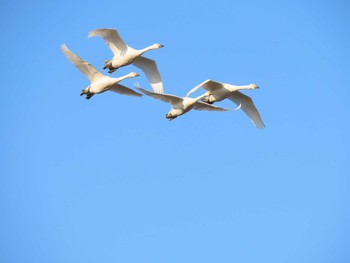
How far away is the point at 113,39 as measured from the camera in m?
52.3

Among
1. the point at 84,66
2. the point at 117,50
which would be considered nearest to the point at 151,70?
the point at 117,50

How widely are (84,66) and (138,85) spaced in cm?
344

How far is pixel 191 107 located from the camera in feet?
170

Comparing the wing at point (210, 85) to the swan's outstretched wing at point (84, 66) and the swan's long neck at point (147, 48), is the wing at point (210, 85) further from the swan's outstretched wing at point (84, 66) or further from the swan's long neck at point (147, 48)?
the swan's outstretched wing at point (84, 66)

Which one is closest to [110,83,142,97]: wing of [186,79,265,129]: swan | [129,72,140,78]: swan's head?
[129,72,140,78]: swan's head

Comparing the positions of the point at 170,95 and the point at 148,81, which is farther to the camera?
the point at 148,81

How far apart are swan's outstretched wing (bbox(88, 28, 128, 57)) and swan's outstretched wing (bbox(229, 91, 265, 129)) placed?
632cm

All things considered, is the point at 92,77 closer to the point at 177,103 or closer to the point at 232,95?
the point at 177,103

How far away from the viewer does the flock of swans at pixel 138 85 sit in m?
51.3

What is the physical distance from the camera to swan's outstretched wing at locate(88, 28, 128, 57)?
51.8m

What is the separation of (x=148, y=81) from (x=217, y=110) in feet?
13.5

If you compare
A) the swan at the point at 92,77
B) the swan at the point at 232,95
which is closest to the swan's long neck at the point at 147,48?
the swan at the point at 92,77

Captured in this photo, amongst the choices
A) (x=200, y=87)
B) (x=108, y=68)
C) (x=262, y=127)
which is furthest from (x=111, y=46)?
(x=262, y=127)

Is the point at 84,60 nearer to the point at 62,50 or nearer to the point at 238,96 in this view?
the point at 62,50
